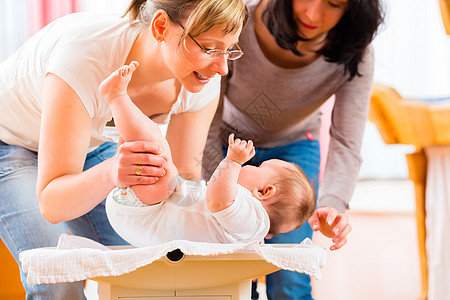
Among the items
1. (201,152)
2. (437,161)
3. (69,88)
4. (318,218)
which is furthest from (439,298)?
(69,88)

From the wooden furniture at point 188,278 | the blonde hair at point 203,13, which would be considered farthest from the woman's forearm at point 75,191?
the blonde hair at point 203,13

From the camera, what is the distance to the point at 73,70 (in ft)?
2.37

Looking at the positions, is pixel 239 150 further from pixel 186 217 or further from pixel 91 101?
pixel 91 101

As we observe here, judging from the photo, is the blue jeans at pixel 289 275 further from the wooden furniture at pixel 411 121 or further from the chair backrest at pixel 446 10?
the chair backrest at pixel 446 10

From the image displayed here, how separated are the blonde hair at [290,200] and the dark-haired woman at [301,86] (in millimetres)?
113

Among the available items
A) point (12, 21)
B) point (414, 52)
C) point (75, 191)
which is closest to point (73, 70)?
point (75, 191)

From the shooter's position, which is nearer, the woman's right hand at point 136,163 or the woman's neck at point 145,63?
the woman's right hand at point 136,163

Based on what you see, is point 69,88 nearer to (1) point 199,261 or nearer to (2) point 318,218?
(1) point 199,261

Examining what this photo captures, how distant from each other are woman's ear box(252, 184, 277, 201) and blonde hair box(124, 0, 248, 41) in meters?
0.24

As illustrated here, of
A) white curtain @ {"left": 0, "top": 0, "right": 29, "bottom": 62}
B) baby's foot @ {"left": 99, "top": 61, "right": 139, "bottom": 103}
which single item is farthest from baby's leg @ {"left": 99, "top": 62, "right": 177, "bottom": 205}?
white curtain @ {"left": 0, "top": 0, "right": 29, "bottom": 62}

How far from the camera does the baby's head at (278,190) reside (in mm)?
784

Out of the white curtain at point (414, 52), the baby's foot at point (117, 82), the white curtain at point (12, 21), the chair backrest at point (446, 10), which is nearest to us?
the baby's foot at point (117, 82)

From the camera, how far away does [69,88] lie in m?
0.72

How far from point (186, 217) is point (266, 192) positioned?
0.14 metres
